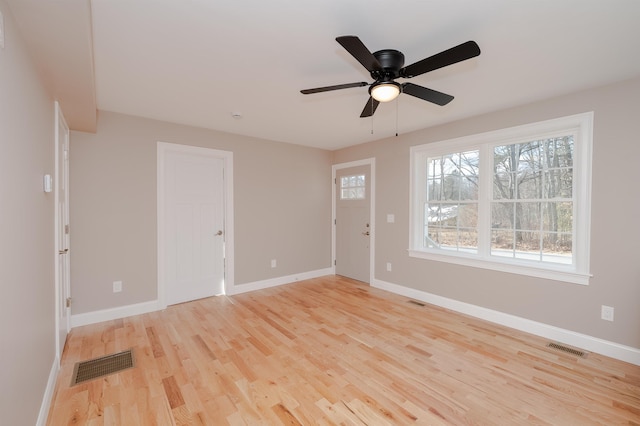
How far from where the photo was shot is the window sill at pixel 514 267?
2.76m

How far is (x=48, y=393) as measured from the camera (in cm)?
190

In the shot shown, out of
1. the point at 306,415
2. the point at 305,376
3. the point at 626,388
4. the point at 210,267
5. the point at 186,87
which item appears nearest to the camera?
the point at 306,415

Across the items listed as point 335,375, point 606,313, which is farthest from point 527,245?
point 335,375

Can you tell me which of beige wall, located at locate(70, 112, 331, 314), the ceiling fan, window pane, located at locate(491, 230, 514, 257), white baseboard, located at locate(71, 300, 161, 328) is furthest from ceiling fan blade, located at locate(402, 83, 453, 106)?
white baseboard, located at locate(71, 300, 161, 328)

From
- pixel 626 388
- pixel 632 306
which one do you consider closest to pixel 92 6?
pixel 626 388

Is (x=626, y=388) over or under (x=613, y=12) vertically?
under

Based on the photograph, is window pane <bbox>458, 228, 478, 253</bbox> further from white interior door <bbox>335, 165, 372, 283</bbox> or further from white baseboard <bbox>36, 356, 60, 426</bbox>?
white baseboard <bbox>36, 356, 60, 426</bbox>

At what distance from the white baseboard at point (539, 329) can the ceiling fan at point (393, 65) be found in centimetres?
256

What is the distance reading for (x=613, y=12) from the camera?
163cm

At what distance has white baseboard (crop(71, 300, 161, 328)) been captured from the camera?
313cm

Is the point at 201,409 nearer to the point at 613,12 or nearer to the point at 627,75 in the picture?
the point at 613,12

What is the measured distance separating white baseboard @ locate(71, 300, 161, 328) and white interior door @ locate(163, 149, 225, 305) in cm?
23

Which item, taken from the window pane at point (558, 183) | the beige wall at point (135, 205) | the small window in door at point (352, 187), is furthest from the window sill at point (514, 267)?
the beige wall at point (135, 205)

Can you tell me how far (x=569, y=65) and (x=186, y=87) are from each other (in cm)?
323
